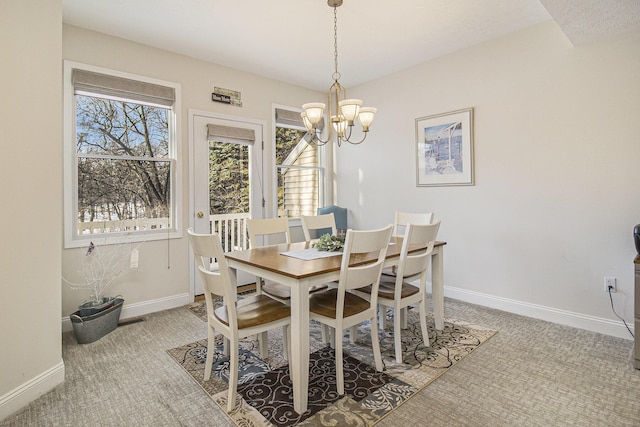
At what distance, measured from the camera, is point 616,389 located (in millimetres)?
1881

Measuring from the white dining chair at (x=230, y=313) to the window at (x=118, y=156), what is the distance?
1.68 metres

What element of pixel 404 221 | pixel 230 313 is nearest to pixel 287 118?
pixel 404 221

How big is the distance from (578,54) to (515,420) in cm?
288

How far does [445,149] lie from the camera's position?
3.59 meters

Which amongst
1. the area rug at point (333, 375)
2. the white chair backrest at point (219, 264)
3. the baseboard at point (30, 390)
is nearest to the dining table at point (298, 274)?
the area rug at point (333, 375)

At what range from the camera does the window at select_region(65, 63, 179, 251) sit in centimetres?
287

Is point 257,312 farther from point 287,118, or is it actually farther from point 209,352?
point 287,118

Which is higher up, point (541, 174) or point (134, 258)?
point (541, 174)

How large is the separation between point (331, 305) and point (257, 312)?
457 millimetres

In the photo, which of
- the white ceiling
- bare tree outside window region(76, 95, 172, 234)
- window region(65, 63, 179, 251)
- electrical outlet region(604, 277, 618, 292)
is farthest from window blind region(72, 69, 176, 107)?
electrical outlet region(604, 277, 618, 292)

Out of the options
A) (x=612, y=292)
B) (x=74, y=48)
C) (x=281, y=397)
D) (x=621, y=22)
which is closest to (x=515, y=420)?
(x=281, y=397)

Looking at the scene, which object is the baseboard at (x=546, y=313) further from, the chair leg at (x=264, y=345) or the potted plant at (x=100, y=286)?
the potted plant at (x=100, y=286)

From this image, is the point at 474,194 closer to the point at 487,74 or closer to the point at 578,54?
the point at 487,74

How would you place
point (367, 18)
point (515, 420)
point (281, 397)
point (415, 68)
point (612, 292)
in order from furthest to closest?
point (415, 68), point (367, 18), point (612, 292), point (281, 397), point (515, 420)
